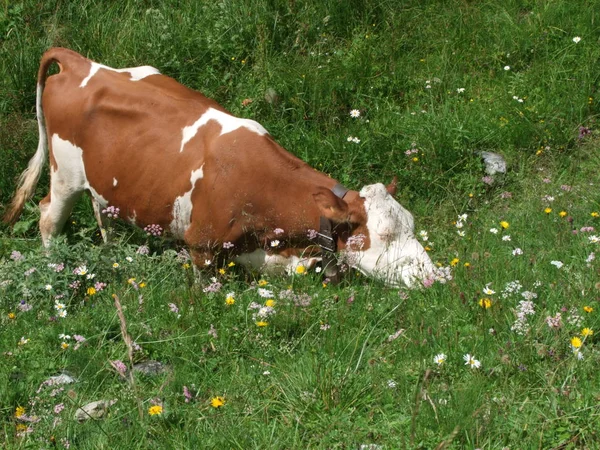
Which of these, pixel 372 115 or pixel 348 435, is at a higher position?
pixel 348 435

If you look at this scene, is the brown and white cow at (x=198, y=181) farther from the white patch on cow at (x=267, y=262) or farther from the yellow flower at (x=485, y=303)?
the yellow flower at (x=485, y=303)

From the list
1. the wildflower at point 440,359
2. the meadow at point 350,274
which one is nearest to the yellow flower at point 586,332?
the meadow at point 350,274

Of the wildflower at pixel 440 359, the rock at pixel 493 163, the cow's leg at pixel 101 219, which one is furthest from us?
the rock at pixel 493 163

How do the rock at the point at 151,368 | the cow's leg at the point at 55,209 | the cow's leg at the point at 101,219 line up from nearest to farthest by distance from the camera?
the rock at the point at 151,368
the cow's leg at the point at 55,209
the cow's leg at the point at 101,219

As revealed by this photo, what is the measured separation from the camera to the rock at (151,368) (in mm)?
4059

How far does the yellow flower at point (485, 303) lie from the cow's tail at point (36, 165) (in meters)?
3.82

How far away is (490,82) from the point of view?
25.3 feet

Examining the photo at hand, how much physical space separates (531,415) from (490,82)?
4958mm

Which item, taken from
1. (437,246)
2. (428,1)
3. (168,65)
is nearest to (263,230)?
(437,246)

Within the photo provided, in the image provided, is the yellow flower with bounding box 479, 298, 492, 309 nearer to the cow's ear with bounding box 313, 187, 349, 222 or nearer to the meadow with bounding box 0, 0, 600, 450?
the meadow with bounding box 0, 0, 600, 450

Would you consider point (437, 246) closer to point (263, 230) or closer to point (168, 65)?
point (263, 230)

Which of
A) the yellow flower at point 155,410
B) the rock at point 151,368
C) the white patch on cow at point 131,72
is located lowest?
the rock at point 151,368

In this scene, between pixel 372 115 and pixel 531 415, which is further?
pixel 372 115

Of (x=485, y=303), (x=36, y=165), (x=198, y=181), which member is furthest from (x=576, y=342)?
(x=36, y=165)
